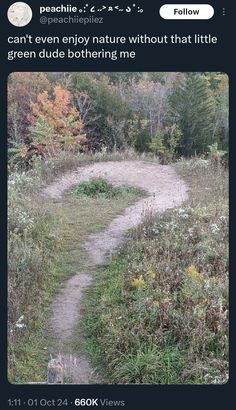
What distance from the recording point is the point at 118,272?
24.0ft

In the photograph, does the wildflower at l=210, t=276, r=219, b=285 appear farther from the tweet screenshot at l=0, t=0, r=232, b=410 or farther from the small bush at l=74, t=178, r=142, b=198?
the small bush at l=74, t=178, r=142, b=198

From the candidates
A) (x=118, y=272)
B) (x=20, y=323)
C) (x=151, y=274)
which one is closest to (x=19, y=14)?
(x=20, y=323)

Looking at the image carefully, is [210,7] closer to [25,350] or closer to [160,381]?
[160,381]

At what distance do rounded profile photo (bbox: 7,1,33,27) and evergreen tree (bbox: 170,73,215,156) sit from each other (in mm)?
18934

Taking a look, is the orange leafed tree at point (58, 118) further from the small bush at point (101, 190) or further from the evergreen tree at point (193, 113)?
the small bush at point (101, 190)

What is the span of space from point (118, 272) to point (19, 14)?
4.68m

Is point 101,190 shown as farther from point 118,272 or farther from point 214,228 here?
point 118,272

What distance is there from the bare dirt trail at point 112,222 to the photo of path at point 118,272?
0.08ft

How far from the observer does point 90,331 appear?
5.96 m

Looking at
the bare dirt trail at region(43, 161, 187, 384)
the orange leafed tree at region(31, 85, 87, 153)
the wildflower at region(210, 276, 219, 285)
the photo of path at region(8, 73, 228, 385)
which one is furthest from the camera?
the orange leafed tree at region(31, 85, 87, 153)

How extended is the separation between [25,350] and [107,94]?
2060 centimetres

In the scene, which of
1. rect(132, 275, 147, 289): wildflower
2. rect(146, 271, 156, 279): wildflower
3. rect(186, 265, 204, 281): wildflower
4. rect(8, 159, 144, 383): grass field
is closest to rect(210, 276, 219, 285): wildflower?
rect(186, 265, 204, 281): wildflower

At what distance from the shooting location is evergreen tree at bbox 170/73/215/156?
21.9 meters

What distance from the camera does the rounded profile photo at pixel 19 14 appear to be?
3297 millimetres
